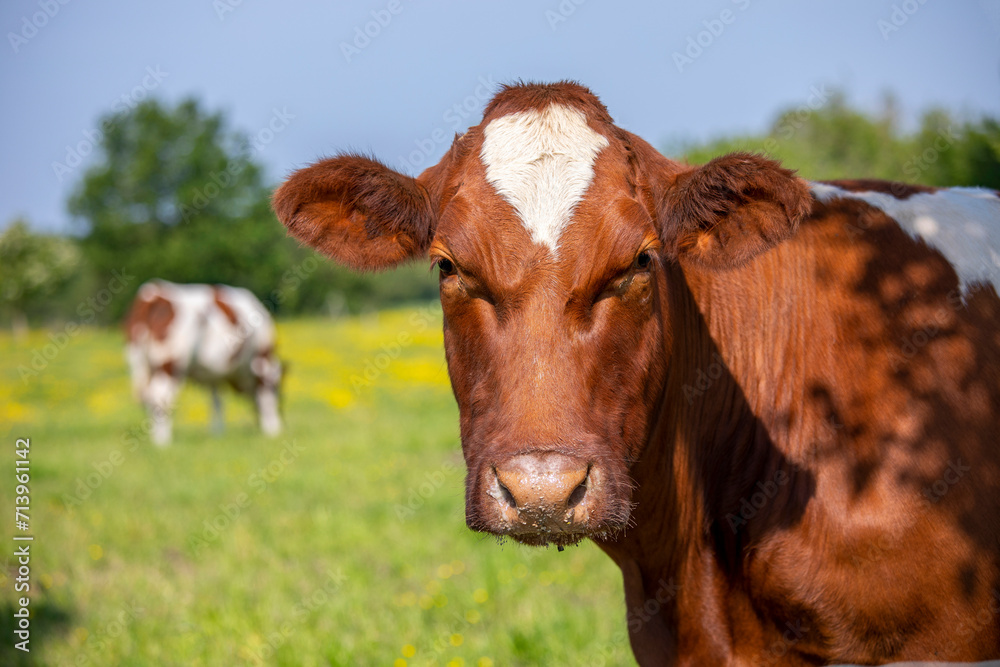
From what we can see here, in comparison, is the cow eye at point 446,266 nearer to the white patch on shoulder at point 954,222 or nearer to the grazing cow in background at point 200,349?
the white patch on shoulder at point 954,222

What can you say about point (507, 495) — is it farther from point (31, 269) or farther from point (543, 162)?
point (31, 269)

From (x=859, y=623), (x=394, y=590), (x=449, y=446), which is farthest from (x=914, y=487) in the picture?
(x=449, y=446)

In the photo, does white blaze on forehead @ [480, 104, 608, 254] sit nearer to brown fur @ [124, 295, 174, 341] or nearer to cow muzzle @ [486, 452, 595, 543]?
cow muzzle @ [486, 452, 595, 543]

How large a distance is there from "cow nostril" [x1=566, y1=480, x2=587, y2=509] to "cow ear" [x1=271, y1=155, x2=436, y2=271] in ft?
4.26

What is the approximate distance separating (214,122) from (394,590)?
61792 millimetres

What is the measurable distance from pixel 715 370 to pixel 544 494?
130cm

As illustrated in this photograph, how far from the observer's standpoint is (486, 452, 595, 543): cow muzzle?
2.10m

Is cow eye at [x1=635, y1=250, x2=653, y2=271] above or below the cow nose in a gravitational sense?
above

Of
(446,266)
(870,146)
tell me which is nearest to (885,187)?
(446,266)

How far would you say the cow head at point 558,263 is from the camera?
2217 mm

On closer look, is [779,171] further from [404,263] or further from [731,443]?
[404,263]

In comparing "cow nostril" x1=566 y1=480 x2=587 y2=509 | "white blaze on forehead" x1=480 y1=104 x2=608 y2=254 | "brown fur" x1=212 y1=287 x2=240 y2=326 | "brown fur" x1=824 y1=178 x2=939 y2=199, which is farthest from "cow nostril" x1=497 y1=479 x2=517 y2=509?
"brown fur" x1=212 y1=287 x2=240 y2=326

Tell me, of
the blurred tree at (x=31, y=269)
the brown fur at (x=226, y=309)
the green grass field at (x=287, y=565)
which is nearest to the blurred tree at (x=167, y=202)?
the blurred tree at (x=31, y=269)

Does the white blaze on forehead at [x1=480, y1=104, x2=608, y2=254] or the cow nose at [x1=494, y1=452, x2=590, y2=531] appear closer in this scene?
the cow nose at [x1=494, y1=452, x2=590, y2=531]
